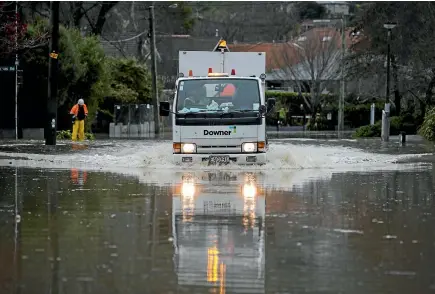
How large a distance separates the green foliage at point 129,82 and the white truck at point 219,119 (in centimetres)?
2921

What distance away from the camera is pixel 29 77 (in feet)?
122

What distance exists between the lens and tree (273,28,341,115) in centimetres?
6575

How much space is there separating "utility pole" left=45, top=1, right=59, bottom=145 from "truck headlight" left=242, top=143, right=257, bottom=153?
9870mm

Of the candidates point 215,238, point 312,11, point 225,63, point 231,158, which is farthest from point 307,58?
point 215,238

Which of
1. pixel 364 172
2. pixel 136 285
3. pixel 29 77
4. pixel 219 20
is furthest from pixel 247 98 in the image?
pixel 219 20

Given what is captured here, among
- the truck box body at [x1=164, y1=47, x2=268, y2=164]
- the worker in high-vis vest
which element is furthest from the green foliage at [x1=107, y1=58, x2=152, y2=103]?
the truck box body at [x1=164, y1=47, x2=268, y2=164]

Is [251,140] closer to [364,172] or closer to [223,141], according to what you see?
[223,141]

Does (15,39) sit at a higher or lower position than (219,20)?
lower

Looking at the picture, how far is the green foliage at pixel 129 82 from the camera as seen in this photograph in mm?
49422

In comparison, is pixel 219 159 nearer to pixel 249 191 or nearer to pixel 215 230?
Answer: pixel 249 191

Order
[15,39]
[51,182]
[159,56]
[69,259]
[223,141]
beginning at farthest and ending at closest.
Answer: [159,56] → [15,39] → [223,141] → [51,182] → [69,259]

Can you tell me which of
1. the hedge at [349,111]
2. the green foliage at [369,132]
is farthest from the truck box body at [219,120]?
Result: the hedge at [349,111]

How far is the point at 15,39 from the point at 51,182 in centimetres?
1407

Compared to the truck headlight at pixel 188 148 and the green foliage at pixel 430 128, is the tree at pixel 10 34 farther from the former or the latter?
the green foliage at pixel 430 128
